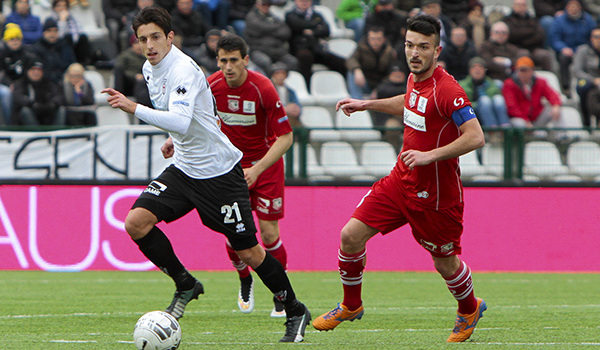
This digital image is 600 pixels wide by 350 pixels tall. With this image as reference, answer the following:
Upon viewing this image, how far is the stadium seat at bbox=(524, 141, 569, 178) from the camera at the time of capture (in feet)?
41.0

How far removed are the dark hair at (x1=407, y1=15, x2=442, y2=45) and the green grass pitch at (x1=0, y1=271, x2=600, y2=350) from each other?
6.91 ft

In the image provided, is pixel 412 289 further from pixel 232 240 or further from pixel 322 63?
pixel 322 63

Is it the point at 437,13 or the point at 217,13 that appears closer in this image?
the point at 437,13

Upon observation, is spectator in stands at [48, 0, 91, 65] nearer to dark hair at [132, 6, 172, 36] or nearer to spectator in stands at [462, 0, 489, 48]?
spectator in stands at [462, 0, 489, 48]

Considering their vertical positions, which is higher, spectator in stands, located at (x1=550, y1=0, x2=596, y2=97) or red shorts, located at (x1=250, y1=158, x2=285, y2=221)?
spectator in stands, located at (x1=550, y1=0, x2=596, y2=97)

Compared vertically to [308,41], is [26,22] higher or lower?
higher

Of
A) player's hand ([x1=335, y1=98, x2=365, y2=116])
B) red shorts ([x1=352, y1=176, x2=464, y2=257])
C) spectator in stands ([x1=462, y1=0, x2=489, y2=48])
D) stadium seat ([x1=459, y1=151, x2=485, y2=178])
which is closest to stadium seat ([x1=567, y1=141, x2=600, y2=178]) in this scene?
stadium seat ([x1=459, y1=151, x2=485, y2=178])

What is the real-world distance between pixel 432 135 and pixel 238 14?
34.9 feet

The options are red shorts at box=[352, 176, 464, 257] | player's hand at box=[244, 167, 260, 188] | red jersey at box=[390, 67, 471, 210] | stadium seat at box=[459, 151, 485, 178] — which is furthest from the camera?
stadium seat at box=[459, 151, 485, 178]

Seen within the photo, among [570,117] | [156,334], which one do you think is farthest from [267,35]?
[156,334]

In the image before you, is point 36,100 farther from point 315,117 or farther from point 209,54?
point 315,117

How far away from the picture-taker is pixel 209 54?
14.4 metres

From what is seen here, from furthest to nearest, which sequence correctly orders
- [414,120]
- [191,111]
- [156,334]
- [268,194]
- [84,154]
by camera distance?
[84,154] < [268,194] < [414,120] < [191,111] < [156,334]

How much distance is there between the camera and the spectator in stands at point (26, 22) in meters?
15.4
